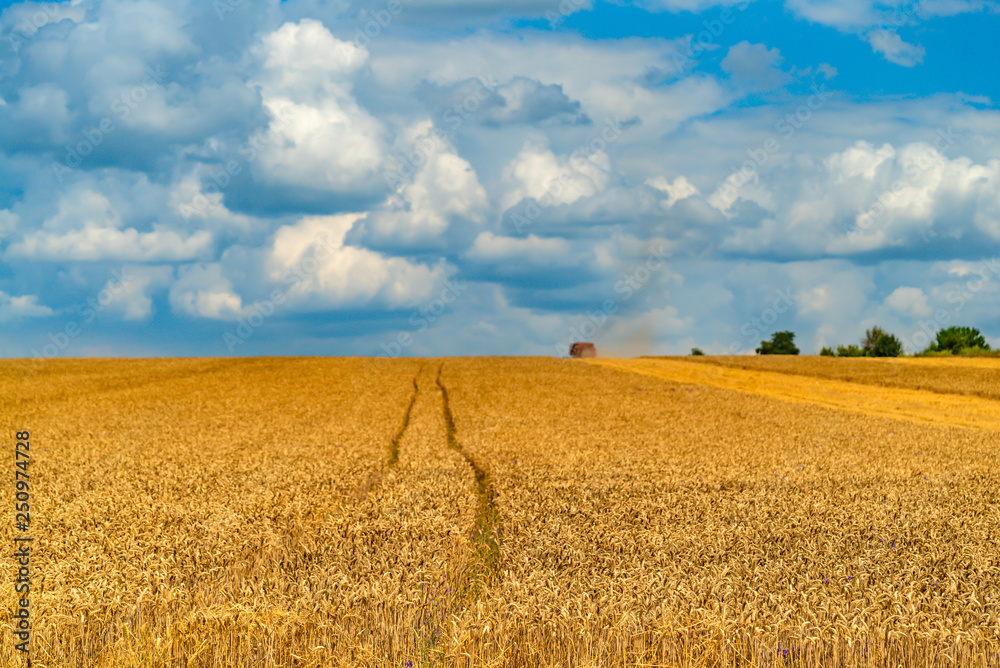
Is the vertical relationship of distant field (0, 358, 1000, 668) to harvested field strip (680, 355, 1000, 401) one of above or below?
below

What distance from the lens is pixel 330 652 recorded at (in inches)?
236

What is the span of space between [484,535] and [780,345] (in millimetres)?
74712

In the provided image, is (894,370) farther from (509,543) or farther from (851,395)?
(509,543)

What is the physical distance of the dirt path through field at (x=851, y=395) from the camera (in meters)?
25.8

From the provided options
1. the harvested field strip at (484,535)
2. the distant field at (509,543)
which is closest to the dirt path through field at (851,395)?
the distant field at (509,543)

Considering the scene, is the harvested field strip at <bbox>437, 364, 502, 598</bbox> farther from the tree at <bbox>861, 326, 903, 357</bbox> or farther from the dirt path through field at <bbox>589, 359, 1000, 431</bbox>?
the tree at <bbox>861, 326, 903, 357</bbox>

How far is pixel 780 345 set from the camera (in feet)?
256

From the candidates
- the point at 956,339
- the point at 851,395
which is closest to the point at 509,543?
the point at 851,395

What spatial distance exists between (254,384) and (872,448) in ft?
81.2

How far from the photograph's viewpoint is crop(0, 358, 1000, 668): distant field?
6.06m

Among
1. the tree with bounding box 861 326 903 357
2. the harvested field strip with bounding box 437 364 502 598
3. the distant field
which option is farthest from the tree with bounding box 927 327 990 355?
the harvested field strip with bounding box 437 364 502 598

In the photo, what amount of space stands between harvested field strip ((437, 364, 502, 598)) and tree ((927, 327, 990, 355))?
56.3 metres

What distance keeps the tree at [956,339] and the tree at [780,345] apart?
16620mm

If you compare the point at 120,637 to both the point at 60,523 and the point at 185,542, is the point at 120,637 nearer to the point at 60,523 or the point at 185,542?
the point at 185,542
